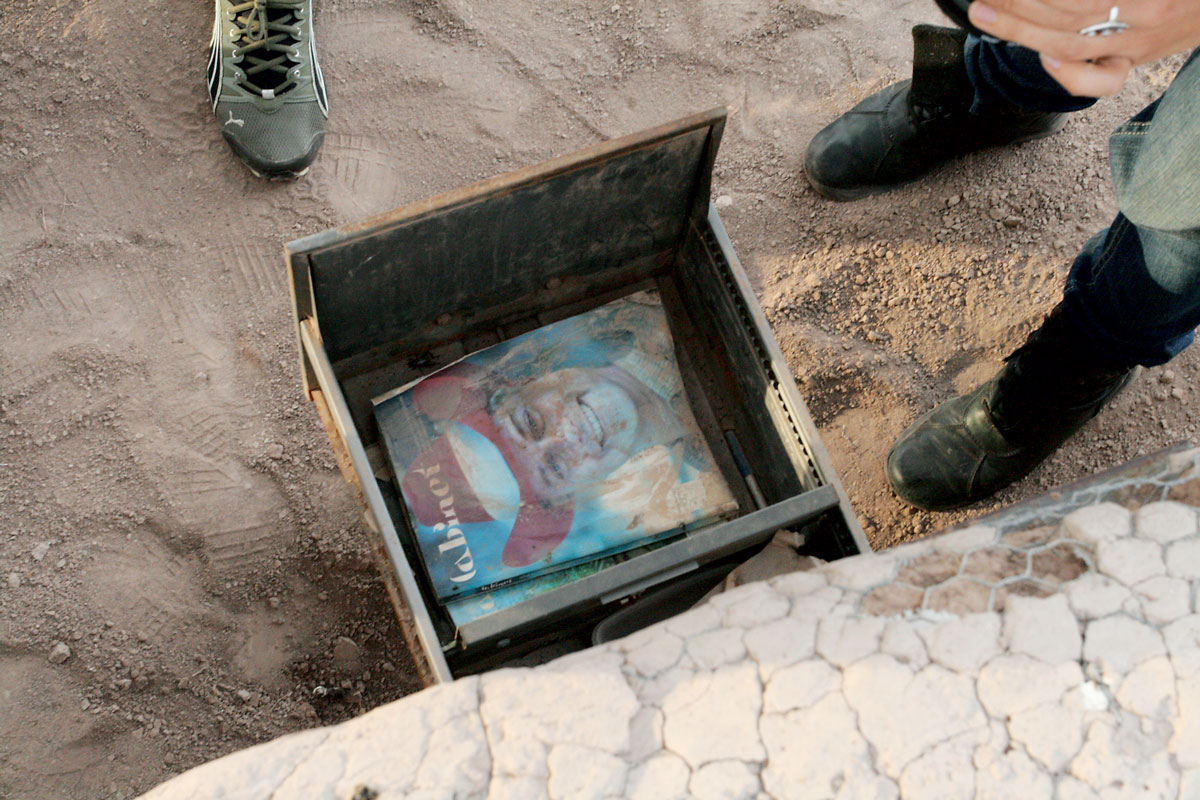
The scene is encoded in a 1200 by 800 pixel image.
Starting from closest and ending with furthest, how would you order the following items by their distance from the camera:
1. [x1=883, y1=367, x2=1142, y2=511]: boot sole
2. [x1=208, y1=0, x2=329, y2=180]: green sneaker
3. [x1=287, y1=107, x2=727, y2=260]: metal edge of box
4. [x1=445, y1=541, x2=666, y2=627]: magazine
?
[x1=287, y1=107, x2=727, y2=260]: metal edge of box → [x1=445, y1=541, x2=666, y2=627]: magazine → [x1=883, y1=367, x2=1142, y2=511]: boot sole → [x1=208, y1=0, x2=329, y2=180]: green sneaker

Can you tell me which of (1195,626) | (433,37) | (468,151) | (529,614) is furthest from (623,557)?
(433,37)

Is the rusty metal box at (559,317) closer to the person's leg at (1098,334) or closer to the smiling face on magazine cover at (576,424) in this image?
the smiling face on magazine cover at (576,424)

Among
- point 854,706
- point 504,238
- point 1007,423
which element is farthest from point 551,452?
point 1007,423

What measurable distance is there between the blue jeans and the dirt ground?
0.54 meters

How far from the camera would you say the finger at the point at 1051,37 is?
1.16 m

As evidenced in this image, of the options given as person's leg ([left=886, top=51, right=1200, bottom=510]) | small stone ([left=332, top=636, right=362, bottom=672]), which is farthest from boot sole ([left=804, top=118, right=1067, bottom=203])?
small stone ([left=332, top=636, right=362, bottom=672])

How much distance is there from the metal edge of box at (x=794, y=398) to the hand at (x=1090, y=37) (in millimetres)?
525

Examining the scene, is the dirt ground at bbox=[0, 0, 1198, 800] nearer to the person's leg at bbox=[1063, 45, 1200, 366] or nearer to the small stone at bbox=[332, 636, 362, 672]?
the small stone at bbox=[332, 636, 362, 672]

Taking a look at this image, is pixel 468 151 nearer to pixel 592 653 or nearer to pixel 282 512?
pixel 282 512

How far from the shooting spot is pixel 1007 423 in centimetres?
184

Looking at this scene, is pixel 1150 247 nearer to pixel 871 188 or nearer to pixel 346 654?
pixel 871 188

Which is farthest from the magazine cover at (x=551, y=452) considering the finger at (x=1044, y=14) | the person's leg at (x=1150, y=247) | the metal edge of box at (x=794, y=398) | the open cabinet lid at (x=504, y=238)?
the finger at (x=1044, y=14)

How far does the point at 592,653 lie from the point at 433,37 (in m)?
1.76

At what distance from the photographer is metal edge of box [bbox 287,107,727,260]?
54.5 inches
